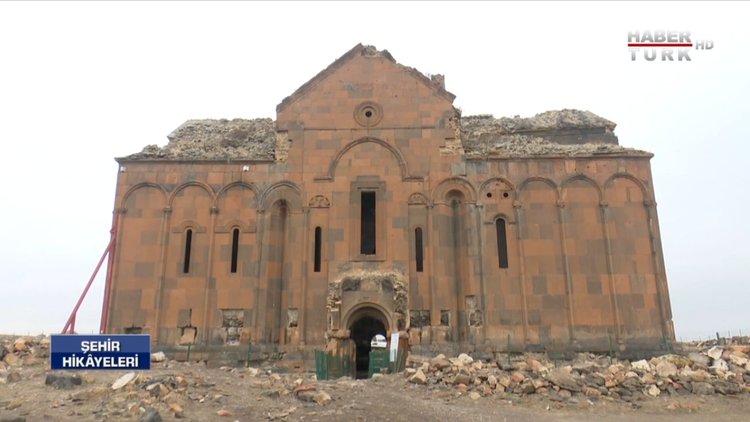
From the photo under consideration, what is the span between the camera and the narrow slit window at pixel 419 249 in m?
17.3

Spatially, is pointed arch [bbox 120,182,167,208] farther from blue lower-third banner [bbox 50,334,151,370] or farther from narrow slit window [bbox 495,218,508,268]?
narrow slit window [bbox 495,218,508,268]

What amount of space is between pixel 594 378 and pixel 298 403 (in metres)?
7.10

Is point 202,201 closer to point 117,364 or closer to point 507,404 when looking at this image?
point 117,364

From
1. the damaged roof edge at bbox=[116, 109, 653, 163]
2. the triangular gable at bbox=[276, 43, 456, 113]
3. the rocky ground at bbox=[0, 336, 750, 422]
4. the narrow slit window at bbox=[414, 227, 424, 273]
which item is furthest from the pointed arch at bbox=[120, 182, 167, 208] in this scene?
the narrow slit window at bbox=[414, 227, 424, 273]

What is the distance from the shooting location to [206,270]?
57.2 feet

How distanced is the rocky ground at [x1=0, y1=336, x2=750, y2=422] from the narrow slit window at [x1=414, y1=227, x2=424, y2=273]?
12.3 feet

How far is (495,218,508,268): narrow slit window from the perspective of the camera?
17328 millimetres

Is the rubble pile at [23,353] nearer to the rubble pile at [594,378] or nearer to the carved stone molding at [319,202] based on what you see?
the carved stone molding at [319,202]

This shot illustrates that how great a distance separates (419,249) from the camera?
57.4 ft

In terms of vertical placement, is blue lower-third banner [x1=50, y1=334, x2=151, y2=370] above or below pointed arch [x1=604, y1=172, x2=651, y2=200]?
below

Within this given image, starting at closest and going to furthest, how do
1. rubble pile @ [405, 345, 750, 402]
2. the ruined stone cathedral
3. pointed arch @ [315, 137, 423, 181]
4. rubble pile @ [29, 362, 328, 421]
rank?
rubble pile @ [29, 362, 328, 421], rubble pile @ [405, 345, 750, 402], the ruined stone cathedral, pointed arch @ [315, 137, 423, 181]

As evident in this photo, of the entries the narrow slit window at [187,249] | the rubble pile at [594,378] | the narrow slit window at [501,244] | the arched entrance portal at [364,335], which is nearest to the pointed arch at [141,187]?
the narrow slit window at [187,249]

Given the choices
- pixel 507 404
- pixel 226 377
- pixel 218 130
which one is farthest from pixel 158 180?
pixel 507 404

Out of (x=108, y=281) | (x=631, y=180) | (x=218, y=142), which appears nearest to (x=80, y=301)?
(x=108, y=281)
